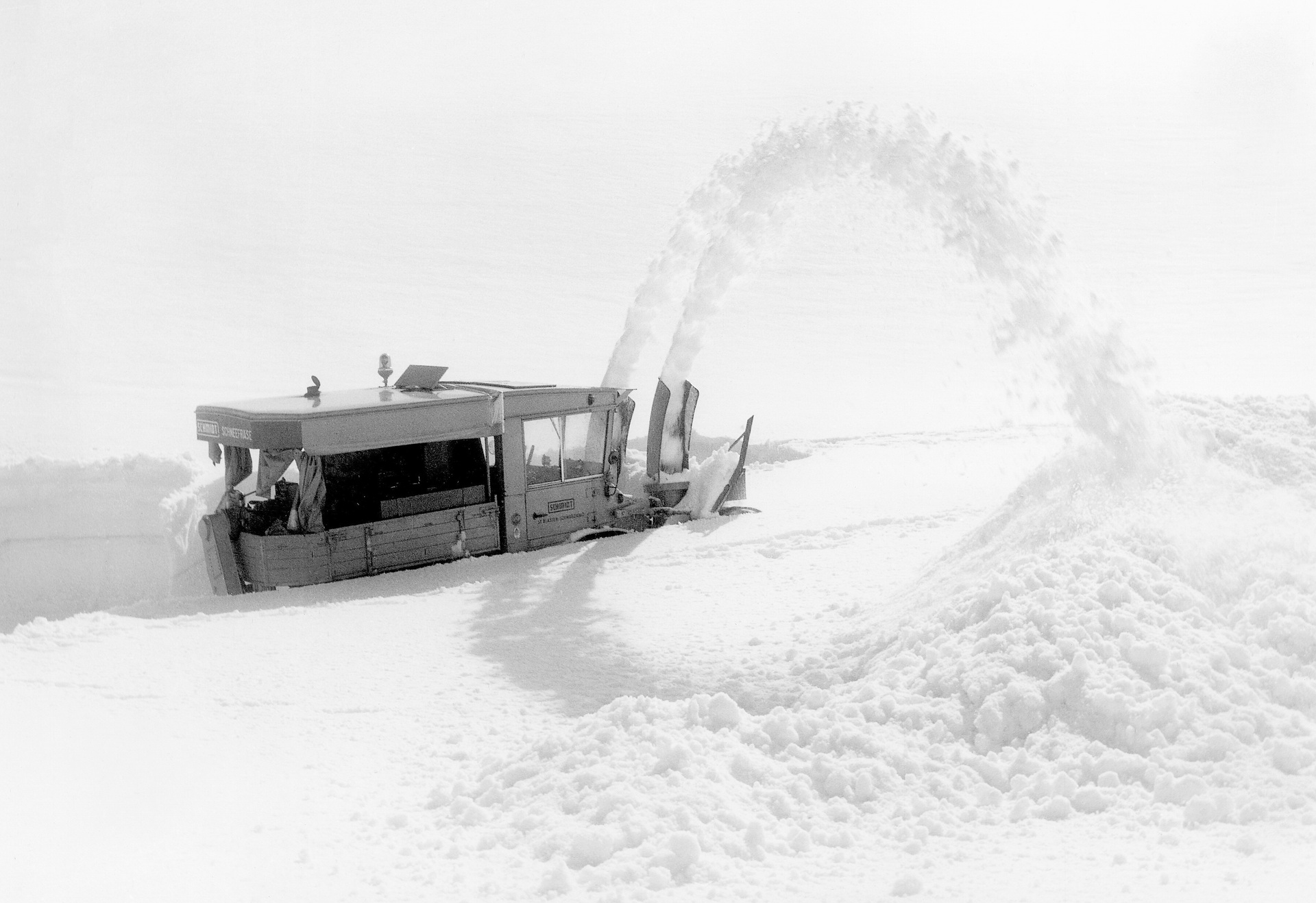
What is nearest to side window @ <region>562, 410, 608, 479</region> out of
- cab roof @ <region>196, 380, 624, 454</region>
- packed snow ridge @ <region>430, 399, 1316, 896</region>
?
cab roof @ <region>196, 380, 624, 454</region>

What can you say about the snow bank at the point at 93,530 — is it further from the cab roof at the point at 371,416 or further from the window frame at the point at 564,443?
the window frame at the point at 564,443

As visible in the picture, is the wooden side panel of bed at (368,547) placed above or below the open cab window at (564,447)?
below

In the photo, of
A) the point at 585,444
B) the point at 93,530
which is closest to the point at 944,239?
the point at 585,444

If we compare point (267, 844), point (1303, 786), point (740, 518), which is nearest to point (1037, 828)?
point (1303, 786)

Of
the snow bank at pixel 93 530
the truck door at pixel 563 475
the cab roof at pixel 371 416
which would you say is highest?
the cab roof at pixel 371 416

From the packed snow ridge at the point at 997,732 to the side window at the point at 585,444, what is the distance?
461cm

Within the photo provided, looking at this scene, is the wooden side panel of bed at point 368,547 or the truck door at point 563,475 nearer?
the wooden side panel of bed at point 368,547

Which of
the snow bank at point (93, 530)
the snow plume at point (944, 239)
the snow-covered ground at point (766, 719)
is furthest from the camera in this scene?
the snow bank at point (93, 530)

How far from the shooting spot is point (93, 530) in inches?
576

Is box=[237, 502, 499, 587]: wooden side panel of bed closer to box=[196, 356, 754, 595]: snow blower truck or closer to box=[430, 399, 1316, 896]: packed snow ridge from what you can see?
box=[196, 356, 754, 595]: snow blower truck

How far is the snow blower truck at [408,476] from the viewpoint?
1057cm

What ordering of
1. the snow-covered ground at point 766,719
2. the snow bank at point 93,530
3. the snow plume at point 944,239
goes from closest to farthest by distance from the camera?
the snow-covered ground at point 766,719 → the snow plume at point 944,239 → the snow bank at point 93,530

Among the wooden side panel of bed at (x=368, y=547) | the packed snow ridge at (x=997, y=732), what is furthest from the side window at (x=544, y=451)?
the packed snow ridge at (x=997, y=732)

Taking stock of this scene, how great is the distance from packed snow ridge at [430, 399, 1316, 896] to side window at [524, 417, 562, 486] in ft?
14.5
